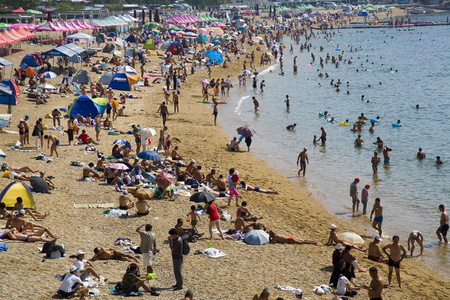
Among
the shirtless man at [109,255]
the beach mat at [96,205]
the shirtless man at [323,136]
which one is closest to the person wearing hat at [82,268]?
the shirtless man at [109,255]

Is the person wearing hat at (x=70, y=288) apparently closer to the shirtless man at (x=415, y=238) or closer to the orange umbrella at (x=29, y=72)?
the shirtless man at (x=415, y=238)

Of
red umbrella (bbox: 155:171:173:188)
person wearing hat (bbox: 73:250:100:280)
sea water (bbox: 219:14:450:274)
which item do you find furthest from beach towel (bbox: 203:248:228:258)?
sea water (bbox: 219:14:450:274)

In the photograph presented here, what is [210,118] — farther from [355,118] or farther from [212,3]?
[212,3]

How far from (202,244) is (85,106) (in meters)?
13.0

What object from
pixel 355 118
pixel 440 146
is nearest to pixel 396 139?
pixel 440 146

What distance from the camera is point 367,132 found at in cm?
2889

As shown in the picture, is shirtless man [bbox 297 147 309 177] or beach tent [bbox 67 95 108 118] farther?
beach tent [bbox 67 95 108 118]

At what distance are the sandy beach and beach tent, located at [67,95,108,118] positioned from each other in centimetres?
190

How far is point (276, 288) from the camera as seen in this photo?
35.7ft

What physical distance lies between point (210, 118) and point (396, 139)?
10279mm

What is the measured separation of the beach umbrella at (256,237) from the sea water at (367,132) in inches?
150

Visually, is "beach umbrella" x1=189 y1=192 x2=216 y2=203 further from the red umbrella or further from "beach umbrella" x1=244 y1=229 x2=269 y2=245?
the red umbrella

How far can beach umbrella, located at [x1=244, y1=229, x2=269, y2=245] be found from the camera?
13.2 metres

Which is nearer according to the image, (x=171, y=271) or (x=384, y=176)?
(x=171, y=271)
